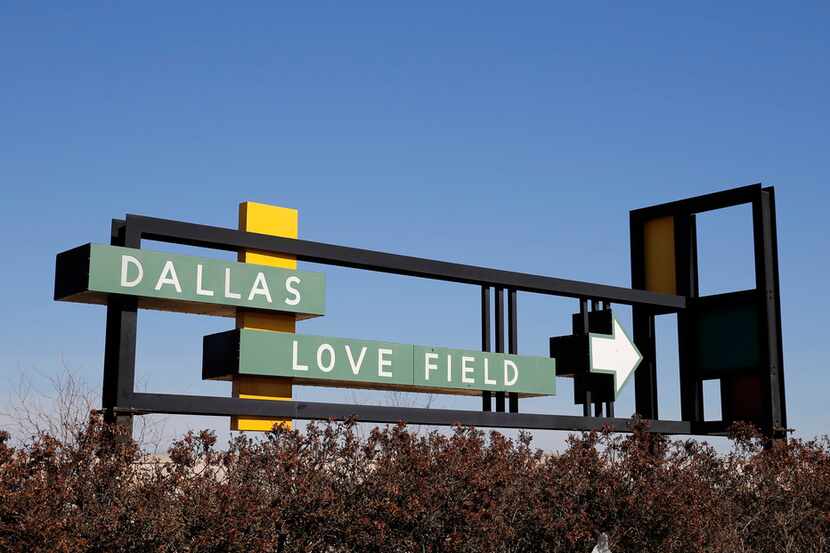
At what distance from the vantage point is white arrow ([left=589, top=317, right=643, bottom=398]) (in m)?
16.9

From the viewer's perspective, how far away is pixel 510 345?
15.5 meters

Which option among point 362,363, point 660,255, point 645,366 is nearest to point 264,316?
point 362,363

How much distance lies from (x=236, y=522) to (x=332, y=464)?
4.66 feet

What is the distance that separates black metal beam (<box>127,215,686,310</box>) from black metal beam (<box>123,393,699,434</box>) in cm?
185

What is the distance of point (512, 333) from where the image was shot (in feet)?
51.0

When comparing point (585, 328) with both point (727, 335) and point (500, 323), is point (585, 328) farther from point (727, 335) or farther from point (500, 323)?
point (727, 335)

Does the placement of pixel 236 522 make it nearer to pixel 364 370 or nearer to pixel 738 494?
pixel 364 370

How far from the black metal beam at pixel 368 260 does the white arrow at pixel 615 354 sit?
61 centimetres

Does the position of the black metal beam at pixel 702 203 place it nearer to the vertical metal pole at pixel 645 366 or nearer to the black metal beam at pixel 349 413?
the vertical metal pole at pixel 645 366

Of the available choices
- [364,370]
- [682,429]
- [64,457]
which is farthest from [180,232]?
[682,429]

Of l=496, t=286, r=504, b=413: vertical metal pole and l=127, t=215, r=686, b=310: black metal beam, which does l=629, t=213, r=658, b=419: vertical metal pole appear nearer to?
l=127, t=215, r=686, b=310: black metal beam

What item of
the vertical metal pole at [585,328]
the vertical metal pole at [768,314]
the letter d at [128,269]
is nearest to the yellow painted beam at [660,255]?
the vertical metal pole at [768,314]

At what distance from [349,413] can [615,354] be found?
596cm

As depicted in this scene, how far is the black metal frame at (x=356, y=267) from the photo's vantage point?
11680mm
